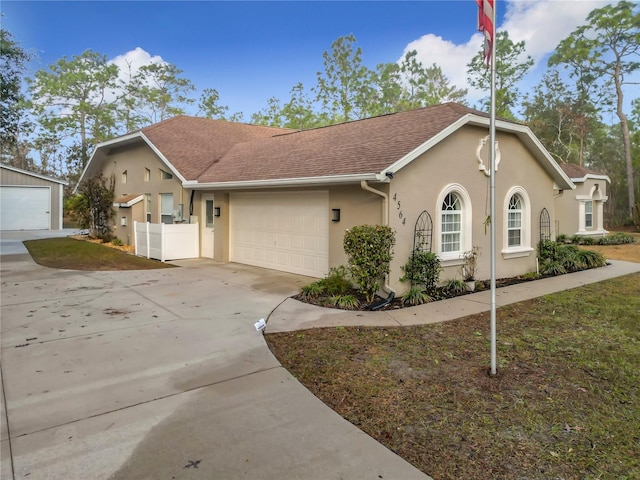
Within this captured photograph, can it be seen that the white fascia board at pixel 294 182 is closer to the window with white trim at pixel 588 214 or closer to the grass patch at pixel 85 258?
the grass patch at pixel 85 258

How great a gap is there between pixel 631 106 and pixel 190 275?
49314 mm

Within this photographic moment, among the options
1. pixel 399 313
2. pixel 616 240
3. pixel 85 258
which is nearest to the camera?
pixel 399 313

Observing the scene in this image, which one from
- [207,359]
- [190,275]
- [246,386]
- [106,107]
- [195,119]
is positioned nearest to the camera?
[246,386]

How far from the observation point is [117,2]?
49.8 feet

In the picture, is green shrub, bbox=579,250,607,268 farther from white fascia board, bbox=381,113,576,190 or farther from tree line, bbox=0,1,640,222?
tree line, bbox=0,1,640,222

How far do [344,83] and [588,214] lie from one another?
76.8ft

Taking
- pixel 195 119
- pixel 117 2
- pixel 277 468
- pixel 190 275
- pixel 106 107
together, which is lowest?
pixel 277 468

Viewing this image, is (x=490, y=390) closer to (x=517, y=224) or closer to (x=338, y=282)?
(x=338, y=282)

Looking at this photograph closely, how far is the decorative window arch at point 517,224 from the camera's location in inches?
415

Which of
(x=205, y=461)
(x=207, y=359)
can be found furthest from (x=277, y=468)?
(x=207, y=359)

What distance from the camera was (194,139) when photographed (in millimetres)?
16312

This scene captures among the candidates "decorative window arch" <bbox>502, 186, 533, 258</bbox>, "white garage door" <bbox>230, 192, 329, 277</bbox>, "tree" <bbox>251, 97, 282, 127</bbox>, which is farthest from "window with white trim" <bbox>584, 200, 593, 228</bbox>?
"tree" <bbox>251, 97, 282, 127</bbox>

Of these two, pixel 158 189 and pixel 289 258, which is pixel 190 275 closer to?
pixel 289 258

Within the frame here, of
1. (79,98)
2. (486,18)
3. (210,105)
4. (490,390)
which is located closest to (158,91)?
(210,105)
